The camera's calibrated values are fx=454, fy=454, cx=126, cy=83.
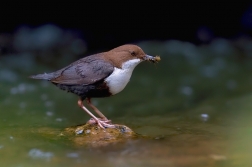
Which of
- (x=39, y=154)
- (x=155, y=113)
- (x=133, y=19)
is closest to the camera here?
(x=39, y=154)

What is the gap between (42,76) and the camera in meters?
4.27

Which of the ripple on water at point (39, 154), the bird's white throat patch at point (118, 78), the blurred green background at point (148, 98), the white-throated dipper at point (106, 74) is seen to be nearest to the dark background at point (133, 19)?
the blurred green background at point (148, 98)

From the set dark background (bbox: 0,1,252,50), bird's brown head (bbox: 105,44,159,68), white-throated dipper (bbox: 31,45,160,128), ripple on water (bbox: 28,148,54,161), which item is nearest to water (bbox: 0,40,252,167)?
ripple on water (bbox: 28,148,54,161)

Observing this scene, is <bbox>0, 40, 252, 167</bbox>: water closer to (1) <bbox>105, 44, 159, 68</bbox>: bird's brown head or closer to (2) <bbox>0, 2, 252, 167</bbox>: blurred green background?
(2) <bbox>0, 2, 252, 167</bbox>: blurred green background

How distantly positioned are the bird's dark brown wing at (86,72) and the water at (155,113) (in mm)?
494

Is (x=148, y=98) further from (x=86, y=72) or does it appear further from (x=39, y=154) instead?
(x=39, y=154)

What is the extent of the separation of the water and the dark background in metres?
0.34

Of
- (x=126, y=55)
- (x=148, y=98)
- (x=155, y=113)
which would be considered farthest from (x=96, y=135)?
(x=148, y=98)

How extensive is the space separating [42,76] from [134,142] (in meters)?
1.18

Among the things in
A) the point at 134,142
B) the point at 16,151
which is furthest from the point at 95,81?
the point at 16,151

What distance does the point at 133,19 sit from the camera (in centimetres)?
928

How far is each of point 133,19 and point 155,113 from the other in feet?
13.6

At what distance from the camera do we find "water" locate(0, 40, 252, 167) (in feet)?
11.0

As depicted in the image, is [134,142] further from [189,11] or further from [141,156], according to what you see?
[189,11]
